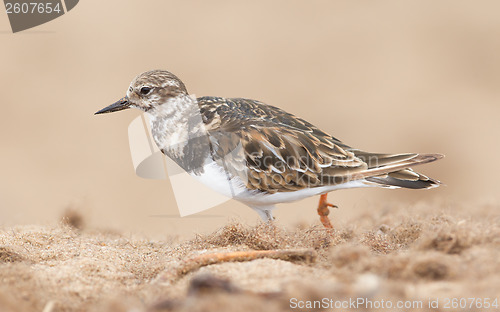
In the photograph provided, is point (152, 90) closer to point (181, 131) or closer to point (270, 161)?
point (181, 131)

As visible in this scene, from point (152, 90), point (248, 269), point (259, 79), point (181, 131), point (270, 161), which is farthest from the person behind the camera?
point (259, 79)

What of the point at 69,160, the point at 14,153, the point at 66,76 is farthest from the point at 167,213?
the point at 66,76

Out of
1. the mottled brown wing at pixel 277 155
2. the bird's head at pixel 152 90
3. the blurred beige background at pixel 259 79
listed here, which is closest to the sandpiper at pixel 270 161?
the mottled brown wing at pixel 277 155

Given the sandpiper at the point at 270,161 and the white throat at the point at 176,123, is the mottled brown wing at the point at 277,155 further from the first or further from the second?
the white throat at the point at 176,123

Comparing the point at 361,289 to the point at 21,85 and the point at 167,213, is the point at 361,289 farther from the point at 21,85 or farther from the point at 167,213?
the point at 21,85

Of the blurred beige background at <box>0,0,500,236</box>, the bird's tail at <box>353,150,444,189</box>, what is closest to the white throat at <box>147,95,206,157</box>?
the bird's tail at <box>353,150,444,189</box>

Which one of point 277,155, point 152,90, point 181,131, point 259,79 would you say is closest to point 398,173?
point 277,155
